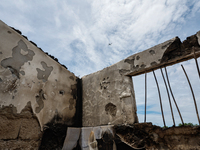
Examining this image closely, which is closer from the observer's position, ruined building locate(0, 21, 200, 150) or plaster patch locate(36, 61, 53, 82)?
ruined building locate(0, 21, 200, 150)

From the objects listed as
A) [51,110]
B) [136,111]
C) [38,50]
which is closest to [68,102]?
[51,110]

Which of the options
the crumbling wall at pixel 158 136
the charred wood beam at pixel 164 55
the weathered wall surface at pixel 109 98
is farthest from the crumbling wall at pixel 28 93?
the charred wood beam at pixel 164 55

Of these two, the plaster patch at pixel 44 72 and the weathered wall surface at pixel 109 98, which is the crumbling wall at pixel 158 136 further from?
the plaster patch at pixel 44 72

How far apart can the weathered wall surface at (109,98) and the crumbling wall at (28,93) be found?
454 millimetres

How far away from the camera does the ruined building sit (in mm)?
1790

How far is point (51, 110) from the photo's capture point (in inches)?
94.2

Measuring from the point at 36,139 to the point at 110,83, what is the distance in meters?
1.59

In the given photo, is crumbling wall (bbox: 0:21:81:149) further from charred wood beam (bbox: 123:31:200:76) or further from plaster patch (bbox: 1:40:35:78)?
charred wood beam (bbox: 123:31:200:76)

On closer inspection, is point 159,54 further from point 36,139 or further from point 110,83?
point 36,139

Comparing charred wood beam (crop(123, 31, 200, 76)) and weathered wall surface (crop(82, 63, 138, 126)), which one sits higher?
charred wood beam (crop(123, 31, 200, 76))

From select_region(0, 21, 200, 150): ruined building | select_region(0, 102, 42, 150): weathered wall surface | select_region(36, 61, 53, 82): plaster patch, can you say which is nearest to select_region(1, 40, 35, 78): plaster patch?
select_region(0, 21, 200, 150): ruined building

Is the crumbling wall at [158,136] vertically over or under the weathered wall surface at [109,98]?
under

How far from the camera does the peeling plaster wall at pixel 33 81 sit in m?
1.86

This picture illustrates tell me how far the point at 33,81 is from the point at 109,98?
54.8 inches
